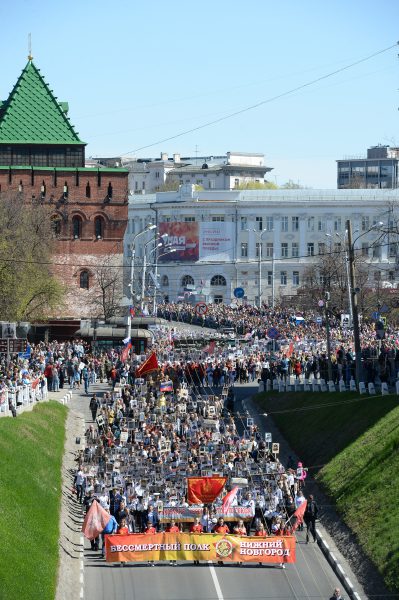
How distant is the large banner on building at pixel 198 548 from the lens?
4131 centimetres

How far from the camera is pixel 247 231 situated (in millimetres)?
169500

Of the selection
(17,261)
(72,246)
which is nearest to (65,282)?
(72,246)

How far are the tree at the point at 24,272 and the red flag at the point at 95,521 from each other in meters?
44.8

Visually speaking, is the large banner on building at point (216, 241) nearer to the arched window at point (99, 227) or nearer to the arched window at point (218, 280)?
the arched window at point (218, 280)

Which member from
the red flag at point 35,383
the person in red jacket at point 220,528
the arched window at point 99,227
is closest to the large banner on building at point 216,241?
the arched window at point 99,227

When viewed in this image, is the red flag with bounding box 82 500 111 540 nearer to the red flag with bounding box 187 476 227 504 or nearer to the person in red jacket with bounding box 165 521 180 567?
the person in red jacket with bounding box 165 521 180 567

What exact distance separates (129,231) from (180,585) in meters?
142

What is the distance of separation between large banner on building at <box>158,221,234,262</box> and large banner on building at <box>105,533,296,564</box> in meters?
124

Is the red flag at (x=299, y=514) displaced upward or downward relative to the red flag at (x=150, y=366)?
downward

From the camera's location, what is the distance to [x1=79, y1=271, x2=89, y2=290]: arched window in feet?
371

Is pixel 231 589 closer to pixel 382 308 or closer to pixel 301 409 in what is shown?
pixel 301 409

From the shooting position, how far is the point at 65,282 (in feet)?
368

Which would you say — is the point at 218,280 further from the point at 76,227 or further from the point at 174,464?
the point at 174,464

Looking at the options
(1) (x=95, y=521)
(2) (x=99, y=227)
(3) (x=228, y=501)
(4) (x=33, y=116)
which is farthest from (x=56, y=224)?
(1) (x=95, y=521)
